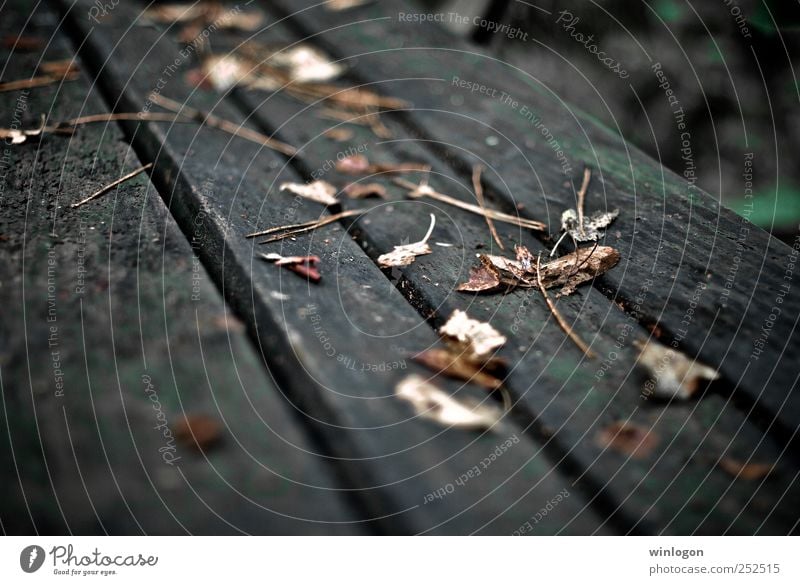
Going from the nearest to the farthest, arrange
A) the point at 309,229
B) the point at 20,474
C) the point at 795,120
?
the point at 20,474 < the point at 309,229 < the point at 795,120

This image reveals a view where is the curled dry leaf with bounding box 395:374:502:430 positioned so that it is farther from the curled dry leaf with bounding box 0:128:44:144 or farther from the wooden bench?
the curled dry leaf with bounding box 0:128:44:144

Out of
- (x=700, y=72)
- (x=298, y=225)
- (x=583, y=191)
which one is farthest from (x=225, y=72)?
(x=700, y=72)

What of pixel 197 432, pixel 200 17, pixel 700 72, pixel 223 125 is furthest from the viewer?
pixel 700 72

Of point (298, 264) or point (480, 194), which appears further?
point (480, 194)

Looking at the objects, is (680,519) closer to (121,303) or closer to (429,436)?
(429,436)

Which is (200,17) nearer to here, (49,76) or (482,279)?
(49,76)

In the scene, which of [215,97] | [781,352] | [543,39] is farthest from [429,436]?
[543,39]

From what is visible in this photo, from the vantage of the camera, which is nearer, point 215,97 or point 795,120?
point 215,97
